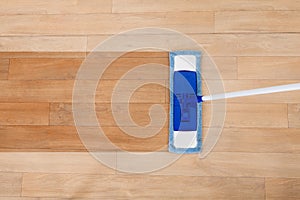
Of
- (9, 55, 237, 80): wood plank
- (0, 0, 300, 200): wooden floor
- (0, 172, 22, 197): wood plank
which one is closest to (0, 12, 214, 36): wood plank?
(0, 0, 300, 200): wooden floor

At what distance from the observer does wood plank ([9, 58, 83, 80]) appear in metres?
1.30

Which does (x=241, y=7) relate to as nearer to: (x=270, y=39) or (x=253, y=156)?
(x=270, y=39)

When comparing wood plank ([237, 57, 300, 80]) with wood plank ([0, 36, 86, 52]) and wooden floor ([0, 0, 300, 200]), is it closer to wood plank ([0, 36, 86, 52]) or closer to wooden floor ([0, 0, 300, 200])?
wooden floor ([0, 0, 300, 200])

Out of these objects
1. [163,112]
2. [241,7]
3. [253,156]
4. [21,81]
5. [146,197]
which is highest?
[241,7]

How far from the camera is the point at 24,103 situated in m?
1.29

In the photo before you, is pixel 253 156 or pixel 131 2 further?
pixel 131 2

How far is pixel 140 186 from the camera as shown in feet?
3.94

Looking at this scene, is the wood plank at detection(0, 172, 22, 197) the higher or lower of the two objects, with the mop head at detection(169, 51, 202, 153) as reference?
lower

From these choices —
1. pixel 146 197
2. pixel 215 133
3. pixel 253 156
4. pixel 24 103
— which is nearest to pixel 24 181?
pixel 24 103

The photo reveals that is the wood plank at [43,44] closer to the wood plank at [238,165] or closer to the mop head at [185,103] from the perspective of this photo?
the mop head at [185,103]

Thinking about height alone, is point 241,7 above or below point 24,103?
above

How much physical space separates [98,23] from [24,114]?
42cm

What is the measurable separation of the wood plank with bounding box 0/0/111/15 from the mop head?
33cm

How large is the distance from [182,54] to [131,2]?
0.91 feet
